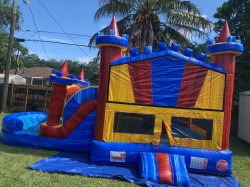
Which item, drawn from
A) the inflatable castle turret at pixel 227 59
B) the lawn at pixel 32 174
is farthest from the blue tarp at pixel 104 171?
the inflatable castle turret at pixel 227 59

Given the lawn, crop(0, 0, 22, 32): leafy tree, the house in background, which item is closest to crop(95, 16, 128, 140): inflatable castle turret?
the lawn

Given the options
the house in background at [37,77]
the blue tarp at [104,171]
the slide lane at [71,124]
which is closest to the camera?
the blue tarp at [104,171]

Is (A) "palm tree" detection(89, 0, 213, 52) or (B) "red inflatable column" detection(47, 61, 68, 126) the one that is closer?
(B) "red inflatable column" detection(47, 61, 68, 126)

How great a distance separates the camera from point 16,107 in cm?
1603

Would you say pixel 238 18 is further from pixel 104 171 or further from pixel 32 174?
pixel 32 174

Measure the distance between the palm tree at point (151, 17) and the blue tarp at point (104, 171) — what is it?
9032 millimetres

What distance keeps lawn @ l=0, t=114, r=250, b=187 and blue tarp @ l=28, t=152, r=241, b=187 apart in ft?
0.63

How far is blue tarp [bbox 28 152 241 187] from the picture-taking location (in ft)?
19.2

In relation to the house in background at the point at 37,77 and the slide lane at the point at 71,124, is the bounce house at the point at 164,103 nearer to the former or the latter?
the slide lane at the point at 71,124

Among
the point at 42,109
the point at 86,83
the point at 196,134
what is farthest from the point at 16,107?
the point at 196,134

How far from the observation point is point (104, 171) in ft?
20.1

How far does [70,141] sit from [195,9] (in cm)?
1073

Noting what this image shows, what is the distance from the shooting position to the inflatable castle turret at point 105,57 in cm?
679

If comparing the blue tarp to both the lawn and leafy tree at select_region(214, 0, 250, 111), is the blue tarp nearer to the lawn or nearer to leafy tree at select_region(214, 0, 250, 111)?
the lawn
